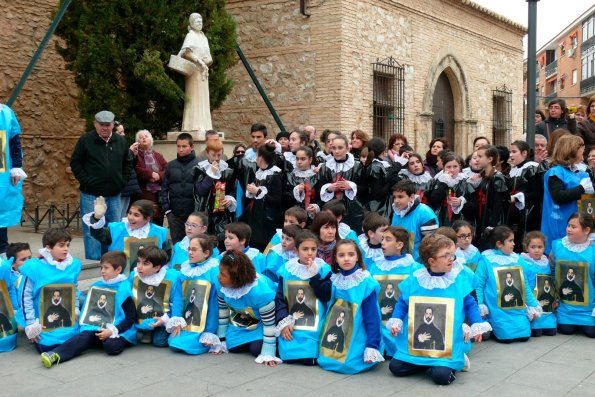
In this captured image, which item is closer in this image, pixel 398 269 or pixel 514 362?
pixel 514 362

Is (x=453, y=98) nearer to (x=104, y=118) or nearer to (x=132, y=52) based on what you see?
(x=132, y=52)

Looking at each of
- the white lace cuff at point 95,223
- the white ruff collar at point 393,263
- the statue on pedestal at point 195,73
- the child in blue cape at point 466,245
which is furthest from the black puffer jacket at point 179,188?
the statue on pedestal at point 195,73

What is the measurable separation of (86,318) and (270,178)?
7.89 ft

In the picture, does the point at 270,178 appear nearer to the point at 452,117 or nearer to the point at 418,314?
the point at 418,314

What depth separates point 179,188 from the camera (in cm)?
750

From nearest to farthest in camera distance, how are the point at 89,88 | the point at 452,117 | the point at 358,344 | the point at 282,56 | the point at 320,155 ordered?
the point at 358,344, the point at 320,155, the point at 89,88, the point at 282,56, the point at 452,117

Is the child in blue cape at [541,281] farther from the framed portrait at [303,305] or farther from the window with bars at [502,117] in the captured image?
the window with bars at [502,117]

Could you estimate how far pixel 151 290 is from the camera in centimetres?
564

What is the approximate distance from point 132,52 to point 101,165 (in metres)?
4.06

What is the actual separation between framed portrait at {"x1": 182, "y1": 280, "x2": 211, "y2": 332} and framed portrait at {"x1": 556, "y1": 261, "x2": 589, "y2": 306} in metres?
3.11

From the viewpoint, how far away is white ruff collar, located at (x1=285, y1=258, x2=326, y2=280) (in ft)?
16.7

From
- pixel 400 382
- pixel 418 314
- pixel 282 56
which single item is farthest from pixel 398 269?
pixel 282 56

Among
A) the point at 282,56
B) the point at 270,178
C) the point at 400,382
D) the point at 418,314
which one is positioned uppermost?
the point at 282,56

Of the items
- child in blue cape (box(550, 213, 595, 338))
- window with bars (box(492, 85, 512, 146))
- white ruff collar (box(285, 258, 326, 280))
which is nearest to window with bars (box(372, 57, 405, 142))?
window with bars (box(492, 85, 512, 146))
